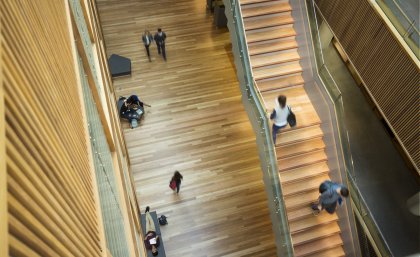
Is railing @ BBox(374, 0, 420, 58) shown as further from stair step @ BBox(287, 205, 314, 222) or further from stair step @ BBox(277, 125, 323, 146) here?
stair step @ BBox(287, 205, 314, 222)

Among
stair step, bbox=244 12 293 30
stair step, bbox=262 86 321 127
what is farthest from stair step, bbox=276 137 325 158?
stair step, bbox=244 12 293 30

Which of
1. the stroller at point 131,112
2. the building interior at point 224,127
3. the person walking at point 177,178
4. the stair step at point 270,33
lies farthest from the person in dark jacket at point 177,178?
Result: the stair step at point 270,33

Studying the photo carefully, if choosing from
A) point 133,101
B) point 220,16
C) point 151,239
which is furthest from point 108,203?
point 220,16

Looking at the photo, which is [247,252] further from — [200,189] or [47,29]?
[47,29]

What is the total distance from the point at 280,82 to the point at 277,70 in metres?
0.32

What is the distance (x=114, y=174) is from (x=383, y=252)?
631 centimetres

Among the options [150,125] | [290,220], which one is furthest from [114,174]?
[150,125]

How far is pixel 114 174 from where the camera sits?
215 inches

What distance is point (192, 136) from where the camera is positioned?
12023 mm

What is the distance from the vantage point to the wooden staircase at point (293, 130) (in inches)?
356

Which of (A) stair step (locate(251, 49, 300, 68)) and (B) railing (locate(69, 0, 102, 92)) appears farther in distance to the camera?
(A) stair step (locate(251, 49, 300, 68))

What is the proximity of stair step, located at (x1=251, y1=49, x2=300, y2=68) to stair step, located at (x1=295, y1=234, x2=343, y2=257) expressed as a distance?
15.0 feet

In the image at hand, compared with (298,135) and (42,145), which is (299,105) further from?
(42,145)

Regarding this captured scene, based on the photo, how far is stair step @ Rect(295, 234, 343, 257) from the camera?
352 inches
